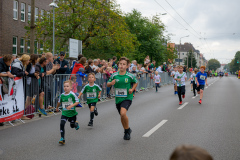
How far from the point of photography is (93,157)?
18.7 feet

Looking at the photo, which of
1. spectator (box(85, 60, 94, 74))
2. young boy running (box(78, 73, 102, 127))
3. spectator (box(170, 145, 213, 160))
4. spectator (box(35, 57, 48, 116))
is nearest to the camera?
spectator (box(170, 145, 213, 160))

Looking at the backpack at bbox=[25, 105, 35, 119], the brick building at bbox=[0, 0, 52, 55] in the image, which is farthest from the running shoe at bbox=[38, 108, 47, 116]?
the brick building at bbox=[0, 0, 52, 55]

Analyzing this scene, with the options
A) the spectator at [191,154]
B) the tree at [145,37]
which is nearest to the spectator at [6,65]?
the spectator at [191,154]

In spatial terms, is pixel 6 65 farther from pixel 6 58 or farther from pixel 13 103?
pixel 13 103

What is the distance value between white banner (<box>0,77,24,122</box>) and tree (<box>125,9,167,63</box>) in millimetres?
42506

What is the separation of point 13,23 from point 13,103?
27545 mm

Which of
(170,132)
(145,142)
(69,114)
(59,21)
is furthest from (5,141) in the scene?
(59,21)

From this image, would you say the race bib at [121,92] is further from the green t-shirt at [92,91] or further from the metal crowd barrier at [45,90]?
the metal crowd barrier at [45,90]

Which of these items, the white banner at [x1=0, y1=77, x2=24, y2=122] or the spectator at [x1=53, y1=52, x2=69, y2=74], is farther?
the spectator at [x1=53, y1=52, x2=69, y2=74]

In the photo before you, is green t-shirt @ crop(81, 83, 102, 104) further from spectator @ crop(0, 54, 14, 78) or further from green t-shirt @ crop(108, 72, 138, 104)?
spectator @ crop(0, 54, 14, 78)

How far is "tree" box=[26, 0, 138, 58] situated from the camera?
31344 millimetres

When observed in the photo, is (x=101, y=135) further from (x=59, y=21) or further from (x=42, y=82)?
(x=59, y=21)

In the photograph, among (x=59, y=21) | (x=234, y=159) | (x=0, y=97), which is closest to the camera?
(x=234, y=159)

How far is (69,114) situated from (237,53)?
203653 millimetres
